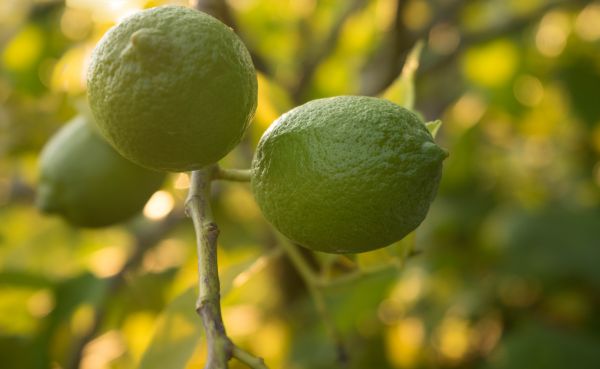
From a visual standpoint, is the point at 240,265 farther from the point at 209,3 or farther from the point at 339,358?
the point at 209,3

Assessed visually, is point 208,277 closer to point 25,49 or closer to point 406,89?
point 406,89

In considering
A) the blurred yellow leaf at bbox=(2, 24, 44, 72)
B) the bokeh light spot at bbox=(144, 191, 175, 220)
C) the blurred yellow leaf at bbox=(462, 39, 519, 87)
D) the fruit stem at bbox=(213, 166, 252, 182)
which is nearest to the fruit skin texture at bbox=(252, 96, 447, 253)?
the fruit stem at bbox=(213, 166, 252, 182)

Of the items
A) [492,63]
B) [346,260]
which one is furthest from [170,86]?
[492,63]

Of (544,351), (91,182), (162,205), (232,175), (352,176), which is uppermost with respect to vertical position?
(352,176)

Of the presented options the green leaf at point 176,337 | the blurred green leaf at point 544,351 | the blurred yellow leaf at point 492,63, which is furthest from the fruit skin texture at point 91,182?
the blurred yellow leaf at point 492,63

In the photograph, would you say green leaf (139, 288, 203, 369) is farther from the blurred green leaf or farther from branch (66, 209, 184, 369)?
the blurred green leaf

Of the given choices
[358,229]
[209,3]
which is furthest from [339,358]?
[209,3]

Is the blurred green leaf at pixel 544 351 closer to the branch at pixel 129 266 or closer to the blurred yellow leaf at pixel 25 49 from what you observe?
the branch at pixel 129 266
